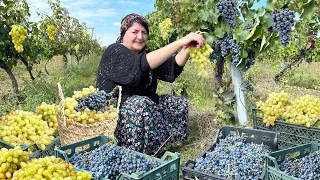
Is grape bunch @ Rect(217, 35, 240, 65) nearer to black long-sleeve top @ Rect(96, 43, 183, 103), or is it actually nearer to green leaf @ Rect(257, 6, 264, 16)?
green leaf @ Rect(257, 6, 264, 16)

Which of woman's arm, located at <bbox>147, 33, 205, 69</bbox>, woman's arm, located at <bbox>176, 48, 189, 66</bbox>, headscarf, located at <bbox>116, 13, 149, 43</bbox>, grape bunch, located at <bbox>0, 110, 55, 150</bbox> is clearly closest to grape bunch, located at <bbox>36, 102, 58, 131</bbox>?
grape bunch, located at <bbox>0, 110, 55, 150</bbox>

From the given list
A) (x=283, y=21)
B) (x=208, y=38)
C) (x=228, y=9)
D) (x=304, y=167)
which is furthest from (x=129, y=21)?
(x=304, y=167)

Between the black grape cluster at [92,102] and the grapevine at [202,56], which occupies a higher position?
the grapevine at [202,56]

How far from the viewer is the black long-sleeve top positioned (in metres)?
3.10

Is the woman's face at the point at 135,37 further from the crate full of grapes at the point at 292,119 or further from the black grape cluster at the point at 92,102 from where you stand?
the crate full of grapes at the point at 292,119

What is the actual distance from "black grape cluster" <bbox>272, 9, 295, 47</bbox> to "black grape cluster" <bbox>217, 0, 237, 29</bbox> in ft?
1.27

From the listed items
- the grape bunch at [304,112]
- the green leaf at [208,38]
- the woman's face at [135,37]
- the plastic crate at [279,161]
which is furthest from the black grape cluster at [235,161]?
the woman's face at [135,37]

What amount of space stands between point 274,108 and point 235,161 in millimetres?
975

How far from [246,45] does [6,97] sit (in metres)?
4.88

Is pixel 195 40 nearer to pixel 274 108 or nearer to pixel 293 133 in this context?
pixel 274 108

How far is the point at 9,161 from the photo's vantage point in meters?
1.72

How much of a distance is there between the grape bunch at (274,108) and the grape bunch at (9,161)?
2100 mm

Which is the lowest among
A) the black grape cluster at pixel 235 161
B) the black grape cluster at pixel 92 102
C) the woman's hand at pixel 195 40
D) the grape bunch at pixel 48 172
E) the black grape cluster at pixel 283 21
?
the black grape cluster at pixel 235 161

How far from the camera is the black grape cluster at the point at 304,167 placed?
76.8 inches
